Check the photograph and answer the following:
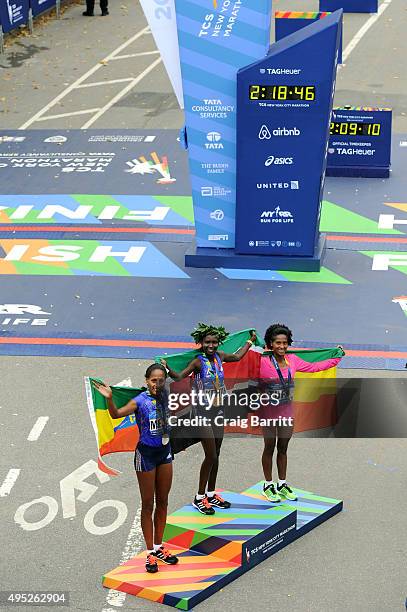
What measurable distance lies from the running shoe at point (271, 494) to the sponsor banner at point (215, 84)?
722cm

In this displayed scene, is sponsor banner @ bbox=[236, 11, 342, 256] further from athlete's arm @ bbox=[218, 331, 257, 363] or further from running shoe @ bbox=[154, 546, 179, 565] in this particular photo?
running shoe @ bbox=[154, 546, 179, 565]

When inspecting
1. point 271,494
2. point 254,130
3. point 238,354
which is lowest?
point 271,494

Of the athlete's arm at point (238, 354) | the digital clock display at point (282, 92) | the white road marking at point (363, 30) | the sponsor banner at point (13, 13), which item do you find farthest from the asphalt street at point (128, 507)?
the white road marking at point (363, 30)

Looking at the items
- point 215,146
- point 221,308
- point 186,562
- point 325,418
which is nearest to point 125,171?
point 215,146

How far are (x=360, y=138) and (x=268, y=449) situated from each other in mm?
11293

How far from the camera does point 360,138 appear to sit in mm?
21484

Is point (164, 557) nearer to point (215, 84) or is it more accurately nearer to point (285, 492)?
point (285, 492)

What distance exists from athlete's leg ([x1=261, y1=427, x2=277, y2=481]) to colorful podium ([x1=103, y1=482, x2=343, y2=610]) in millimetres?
264

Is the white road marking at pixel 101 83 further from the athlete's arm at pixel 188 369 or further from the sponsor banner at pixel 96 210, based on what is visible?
the athlete's arm at pixel 188 369

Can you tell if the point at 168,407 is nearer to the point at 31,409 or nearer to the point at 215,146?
the point at 31,409

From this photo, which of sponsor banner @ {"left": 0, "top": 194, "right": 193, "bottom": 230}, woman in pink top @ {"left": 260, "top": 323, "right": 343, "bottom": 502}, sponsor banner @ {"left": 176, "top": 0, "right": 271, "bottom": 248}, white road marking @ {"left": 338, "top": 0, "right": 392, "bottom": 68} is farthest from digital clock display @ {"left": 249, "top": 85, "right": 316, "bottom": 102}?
white road marking @ {"left": 338, "top": 0, "right": 392, "bottom": 68}

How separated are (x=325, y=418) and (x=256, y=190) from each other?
6.32 meters

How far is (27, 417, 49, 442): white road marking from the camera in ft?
42.1
